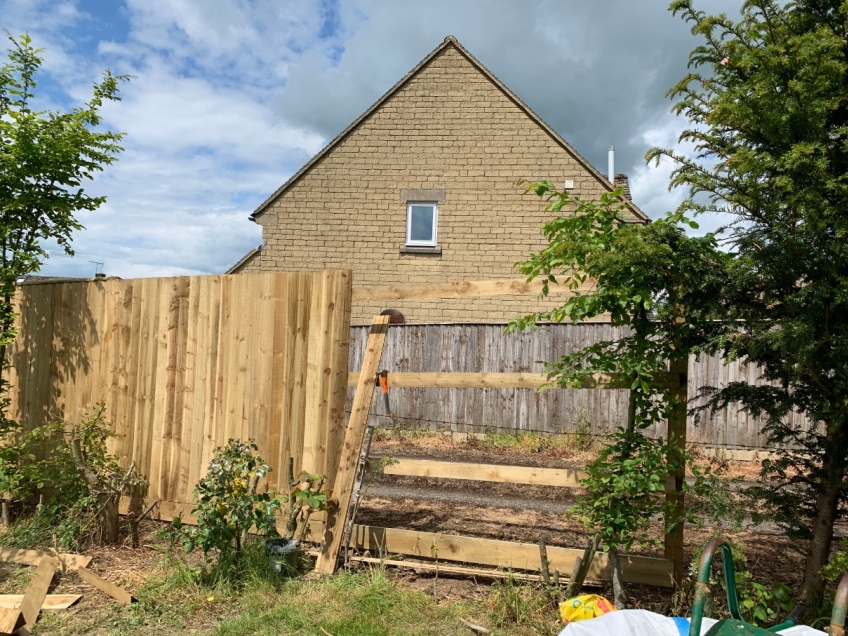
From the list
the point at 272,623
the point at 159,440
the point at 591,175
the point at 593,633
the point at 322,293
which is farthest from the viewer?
the point at 591,175

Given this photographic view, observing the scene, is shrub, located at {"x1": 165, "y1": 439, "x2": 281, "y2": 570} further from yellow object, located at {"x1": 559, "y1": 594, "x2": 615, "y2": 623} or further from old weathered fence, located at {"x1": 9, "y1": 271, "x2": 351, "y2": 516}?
A: yellow object, located at {"x1": 559, "y1": 594, "x2": 615, "y2": 623}

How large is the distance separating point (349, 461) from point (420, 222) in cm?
920

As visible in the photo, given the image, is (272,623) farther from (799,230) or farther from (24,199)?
(24,199)

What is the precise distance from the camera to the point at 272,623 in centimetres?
394

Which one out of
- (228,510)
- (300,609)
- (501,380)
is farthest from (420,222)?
(300,609)

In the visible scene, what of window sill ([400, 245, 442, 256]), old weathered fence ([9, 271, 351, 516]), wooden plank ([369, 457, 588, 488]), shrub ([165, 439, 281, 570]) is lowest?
shrub ([165, 439, 281, 570])

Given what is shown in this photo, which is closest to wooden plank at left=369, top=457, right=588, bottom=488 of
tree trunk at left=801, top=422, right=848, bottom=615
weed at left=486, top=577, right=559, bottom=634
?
weed at left=486, top=577, right=559, bottom=634

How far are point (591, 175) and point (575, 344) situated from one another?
406cm

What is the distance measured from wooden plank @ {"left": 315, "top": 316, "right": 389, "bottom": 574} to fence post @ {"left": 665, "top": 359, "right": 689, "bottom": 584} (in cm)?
209

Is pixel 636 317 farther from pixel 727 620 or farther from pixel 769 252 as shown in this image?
pixel 727 620

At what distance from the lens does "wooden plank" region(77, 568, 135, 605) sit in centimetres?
433

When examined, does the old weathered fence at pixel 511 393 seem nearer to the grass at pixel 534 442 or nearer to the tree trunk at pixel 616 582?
the grass at pixel 534 442

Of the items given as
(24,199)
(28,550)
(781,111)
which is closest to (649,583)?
(781,111)

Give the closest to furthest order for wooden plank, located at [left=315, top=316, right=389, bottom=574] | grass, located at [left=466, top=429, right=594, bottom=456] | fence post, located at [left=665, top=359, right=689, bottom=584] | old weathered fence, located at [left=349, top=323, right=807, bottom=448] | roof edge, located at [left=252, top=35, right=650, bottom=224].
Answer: fence post, located at [left=665, top=359, right=689, bottom=584], wooden plank, located at [left=315, top=316, right=389, bottom=574], grass, located at [left=466, top=429, right=594, bottom=456], old weathered fence, located at [left=349, top=323, right=807, bottom=448], roof edge, located at [left=252, top=35, right=650, bottom=224]
